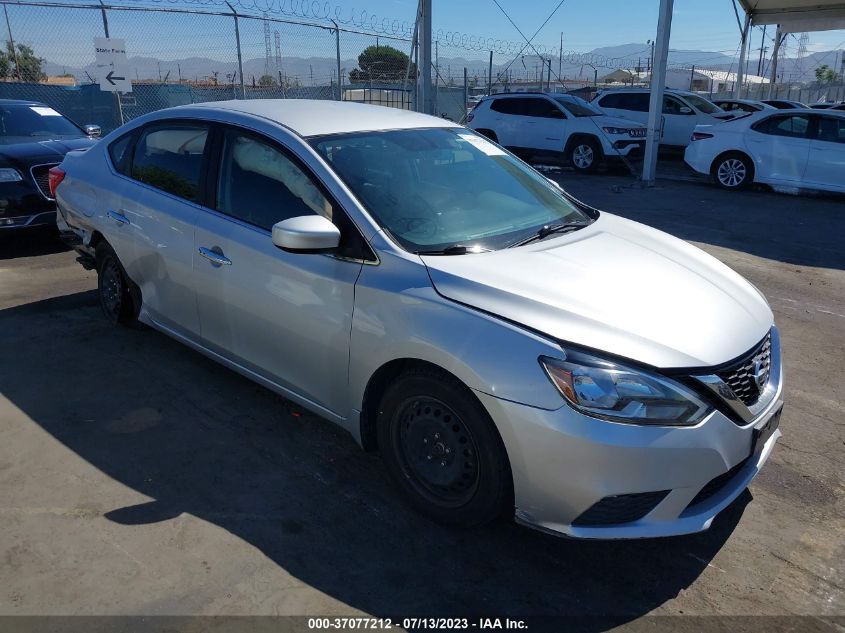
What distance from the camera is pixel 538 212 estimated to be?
3.76 m

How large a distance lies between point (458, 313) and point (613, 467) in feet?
2.71

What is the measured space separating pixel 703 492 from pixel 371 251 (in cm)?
170

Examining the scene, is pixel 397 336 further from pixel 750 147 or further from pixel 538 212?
pixel 750 147

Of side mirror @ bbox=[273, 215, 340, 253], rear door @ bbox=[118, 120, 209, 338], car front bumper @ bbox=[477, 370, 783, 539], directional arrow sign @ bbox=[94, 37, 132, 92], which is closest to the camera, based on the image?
car front bumper @ bbox=[477, 370, 783, 539]

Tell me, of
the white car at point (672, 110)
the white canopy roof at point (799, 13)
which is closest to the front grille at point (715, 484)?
the white car at point (672, 110)

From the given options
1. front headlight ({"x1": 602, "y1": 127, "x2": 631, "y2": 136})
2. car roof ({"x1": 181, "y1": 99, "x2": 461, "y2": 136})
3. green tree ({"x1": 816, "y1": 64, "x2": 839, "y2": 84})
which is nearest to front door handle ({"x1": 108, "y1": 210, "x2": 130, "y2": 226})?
car roof ({"x1": 181, "y1": 99, "x2": 461, "y2": 136})

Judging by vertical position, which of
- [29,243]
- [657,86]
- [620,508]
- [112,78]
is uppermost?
[112,78]

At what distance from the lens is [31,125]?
8.84 meters

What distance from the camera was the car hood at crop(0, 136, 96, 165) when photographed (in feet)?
24.6

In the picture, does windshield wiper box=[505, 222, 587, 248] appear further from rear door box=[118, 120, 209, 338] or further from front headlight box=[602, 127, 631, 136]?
front headlight box=[602, 127, 631, 136]

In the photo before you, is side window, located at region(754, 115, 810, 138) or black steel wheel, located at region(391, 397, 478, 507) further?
side window, located at region(754, 115, 810, 138)

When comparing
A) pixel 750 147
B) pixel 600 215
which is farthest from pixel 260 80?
pixel 600 215

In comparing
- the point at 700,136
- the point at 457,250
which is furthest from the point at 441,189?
the point at 700,136

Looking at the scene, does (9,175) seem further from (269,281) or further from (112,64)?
(269,281)
